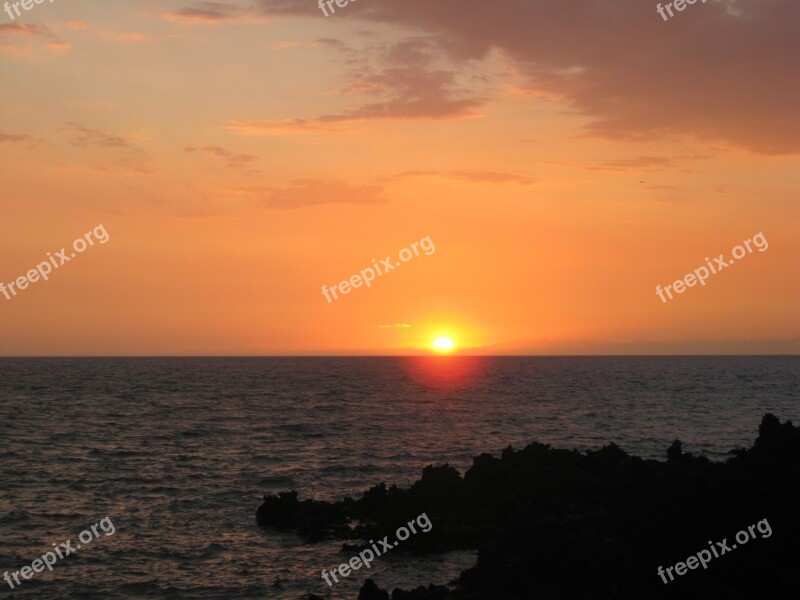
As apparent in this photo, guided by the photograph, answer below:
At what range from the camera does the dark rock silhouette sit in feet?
78.1

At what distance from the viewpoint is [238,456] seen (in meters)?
57.7

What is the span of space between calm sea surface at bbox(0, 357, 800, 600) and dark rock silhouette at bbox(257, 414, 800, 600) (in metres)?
3.14

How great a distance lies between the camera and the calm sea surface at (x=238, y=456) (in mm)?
30641

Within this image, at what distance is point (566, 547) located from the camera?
25.4 metres

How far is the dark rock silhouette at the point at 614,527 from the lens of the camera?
23.8 m

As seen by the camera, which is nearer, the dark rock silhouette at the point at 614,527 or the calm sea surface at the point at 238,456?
the dark rock silhouette at the point at 614,527

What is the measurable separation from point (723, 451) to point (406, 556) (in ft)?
115

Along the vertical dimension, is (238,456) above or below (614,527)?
above

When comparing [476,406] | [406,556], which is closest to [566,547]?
[406,556]

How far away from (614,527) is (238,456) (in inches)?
1367

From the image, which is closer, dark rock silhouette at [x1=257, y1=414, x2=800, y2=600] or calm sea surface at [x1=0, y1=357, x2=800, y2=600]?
dark rock silhouette at [x1=257, y1=414, x2=800, y2=600]

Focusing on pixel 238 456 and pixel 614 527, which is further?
pixel 238 456

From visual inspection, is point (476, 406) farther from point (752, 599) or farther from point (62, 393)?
point (752, 599)

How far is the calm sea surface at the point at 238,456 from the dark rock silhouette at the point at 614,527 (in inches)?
124
